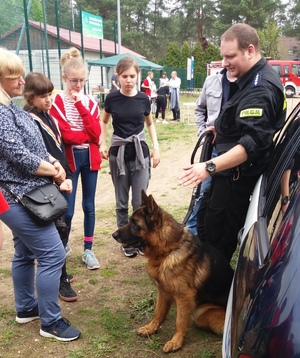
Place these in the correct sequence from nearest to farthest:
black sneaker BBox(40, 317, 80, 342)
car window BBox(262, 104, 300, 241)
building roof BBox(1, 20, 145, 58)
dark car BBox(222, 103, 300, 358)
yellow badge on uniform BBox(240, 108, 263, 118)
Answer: dark car BBox(222, 103, 300, 358) → car window BBox(262, 104, 300, 241) → yellow badge on uniform BBox(240, 108, 263, 118) → black sneaker BBox(40, 317, 80, 342) → building roof BBox(1, 20, 145, 58)

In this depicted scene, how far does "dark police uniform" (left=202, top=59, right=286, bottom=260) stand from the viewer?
235 cm

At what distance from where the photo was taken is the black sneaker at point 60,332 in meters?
2.90

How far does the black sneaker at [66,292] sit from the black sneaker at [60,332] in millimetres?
509

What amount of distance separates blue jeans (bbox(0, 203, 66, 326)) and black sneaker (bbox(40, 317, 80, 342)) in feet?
0.16

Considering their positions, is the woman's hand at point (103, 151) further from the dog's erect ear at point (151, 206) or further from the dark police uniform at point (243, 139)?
the dark police uniform at point (243, 139)

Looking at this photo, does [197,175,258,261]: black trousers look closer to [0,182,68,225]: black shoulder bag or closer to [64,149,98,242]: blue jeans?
[0,182,68,225]: black shoulder bag

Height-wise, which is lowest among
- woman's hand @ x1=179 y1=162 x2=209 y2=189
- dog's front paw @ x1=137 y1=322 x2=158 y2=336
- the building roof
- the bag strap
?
dog's front paw @ x1=137 y1=322 x2=158 y2=336

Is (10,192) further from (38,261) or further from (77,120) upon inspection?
(77,120)

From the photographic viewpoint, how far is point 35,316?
3174 millimetres

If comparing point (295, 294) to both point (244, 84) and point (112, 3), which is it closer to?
point (244, 84)

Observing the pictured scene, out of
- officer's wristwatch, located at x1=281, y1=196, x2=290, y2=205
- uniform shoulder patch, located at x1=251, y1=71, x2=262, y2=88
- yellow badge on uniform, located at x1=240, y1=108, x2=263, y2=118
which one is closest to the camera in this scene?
officer's wristwatch, located at x1=281, y1=196, x2=290, y2=205

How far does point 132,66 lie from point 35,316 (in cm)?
251

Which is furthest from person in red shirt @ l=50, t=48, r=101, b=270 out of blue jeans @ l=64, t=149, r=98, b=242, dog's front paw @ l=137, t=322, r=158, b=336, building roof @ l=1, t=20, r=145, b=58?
building roof @ l=1, t=20, r=145, b=58

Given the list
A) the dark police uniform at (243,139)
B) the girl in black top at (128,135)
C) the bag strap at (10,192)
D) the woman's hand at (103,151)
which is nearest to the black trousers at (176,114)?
the girl in black top at (128,135)
